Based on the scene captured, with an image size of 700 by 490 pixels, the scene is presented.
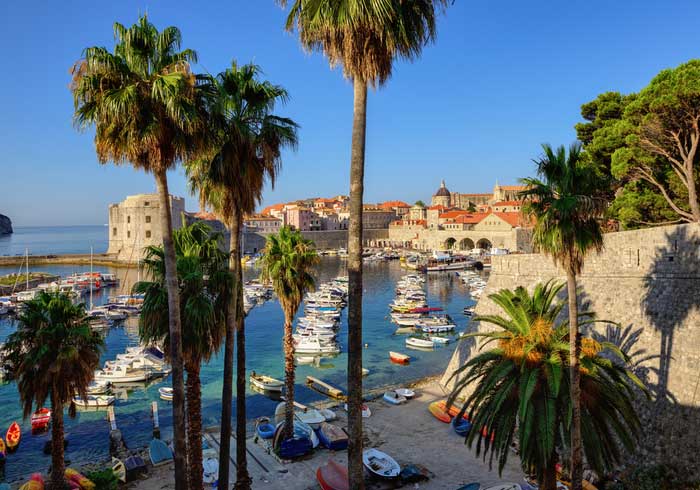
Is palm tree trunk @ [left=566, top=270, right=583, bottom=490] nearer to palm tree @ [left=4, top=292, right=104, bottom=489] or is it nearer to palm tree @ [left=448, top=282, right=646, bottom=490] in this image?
palm tree @ [left=448, top=282, right=646, bottom=490]

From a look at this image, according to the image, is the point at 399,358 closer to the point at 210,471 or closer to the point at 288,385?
the point at 288,385

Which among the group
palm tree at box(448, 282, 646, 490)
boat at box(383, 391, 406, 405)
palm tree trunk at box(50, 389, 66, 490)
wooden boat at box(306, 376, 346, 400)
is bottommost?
wooden boat at box(306, 376, 346, 400)

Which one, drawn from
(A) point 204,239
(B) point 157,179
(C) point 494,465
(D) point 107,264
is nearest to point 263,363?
(C) point 494,465

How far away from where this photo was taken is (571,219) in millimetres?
9422

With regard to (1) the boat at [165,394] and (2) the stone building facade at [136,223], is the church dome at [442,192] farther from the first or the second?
(1) the boat at [165,394]

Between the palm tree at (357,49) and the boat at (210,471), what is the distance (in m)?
9.82

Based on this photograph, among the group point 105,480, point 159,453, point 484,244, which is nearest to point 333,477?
point 105,480

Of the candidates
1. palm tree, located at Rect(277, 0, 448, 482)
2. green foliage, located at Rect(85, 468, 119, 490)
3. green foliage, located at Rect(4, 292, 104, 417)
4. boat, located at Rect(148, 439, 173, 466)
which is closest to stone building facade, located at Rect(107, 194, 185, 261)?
boat, located at Rect(148, 439, 173, 466)

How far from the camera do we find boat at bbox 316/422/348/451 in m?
17.0

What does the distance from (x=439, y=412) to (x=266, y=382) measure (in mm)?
12067

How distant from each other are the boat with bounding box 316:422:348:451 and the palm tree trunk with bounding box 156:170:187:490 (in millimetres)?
8779

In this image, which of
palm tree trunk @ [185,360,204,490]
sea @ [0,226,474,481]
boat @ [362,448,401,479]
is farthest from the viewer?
sea @ [0,226,474,481]

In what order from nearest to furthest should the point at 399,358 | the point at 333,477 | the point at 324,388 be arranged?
the point at 333,477, the point at 324,388, the point at 399,358

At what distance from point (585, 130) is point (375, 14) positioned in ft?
81.2
